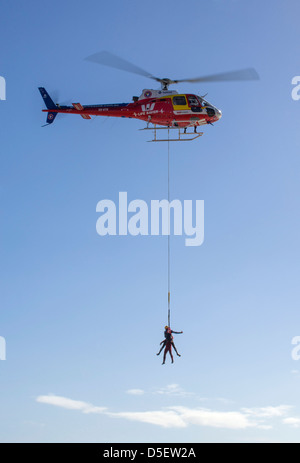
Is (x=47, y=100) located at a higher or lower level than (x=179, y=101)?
higher

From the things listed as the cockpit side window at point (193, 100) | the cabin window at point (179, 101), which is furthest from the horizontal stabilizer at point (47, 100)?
the cockpit side window at point (193, 100)

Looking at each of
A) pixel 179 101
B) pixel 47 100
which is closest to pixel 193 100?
pixel 179 101

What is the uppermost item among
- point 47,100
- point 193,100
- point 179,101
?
point 47,100

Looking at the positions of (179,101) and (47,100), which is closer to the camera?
(179,101)

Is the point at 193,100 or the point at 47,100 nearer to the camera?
the point at 193,100

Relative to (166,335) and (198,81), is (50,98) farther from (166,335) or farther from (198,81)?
(166,335)

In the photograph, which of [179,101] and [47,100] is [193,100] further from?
[47,100]

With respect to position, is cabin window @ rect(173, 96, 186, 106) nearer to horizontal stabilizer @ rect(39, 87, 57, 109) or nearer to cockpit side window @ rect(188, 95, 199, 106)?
cockpit side window @ rect(188, 95, 199, 106)

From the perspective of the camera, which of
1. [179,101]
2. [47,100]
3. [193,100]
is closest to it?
[179,101]

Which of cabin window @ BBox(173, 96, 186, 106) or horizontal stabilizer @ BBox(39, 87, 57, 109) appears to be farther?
horizontal stabilizer @ BBox(39, 87, 57, 109)

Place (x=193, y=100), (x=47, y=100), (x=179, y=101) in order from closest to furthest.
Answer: (x=179, y=101)
(x=193, y=100)
(x=47, y=100)

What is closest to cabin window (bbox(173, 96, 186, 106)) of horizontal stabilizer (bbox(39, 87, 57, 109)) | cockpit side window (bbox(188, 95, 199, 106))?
cockpit side window (bbox(188, 95, 199, 106))
